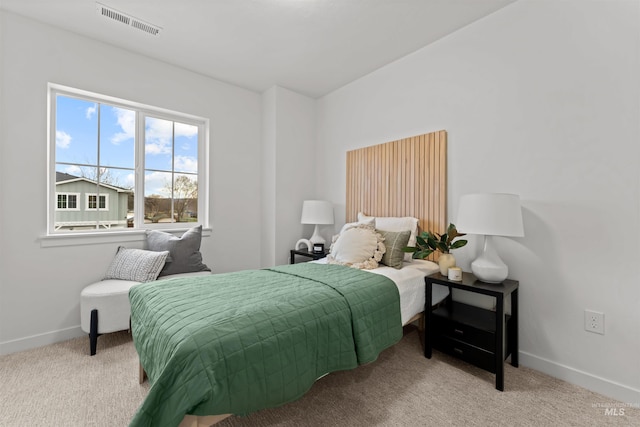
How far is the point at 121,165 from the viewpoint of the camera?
2791 millimetres

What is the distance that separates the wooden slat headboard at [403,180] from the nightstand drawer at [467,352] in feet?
3.00

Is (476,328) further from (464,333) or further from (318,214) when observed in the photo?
(318,214)

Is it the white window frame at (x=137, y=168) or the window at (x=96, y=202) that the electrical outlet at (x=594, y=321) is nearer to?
the white window frame at (x=137, y=168)

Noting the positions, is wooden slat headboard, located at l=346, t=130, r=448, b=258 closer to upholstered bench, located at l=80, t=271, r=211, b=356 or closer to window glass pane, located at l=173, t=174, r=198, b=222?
window glass pane, located at l=173, t=174, r=198, b=222

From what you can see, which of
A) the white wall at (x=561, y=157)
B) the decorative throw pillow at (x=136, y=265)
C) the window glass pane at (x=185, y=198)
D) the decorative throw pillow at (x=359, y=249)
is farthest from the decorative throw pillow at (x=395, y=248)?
the window glass pane at (x=185, y=198)

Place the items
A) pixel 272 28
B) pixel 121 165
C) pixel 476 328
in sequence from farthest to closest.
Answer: pixel 121 165 < pixel 272 28 < pixel 476 328

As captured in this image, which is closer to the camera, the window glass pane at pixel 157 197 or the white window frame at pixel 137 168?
the white window frame at pixel 137 168

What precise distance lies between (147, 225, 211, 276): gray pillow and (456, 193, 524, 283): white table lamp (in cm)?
240

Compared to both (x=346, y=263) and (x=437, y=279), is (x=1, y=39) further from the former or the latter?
(x=437, y=279)

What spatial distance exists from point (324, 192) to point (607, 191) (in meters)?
2.64

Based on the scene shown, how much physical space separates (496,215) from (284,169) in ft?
7.79

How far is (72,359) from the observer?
2057mm

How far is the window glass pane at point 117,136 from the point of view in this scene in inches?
106

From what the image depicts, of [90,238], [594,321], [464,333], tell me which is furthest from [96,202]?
[594,321]
